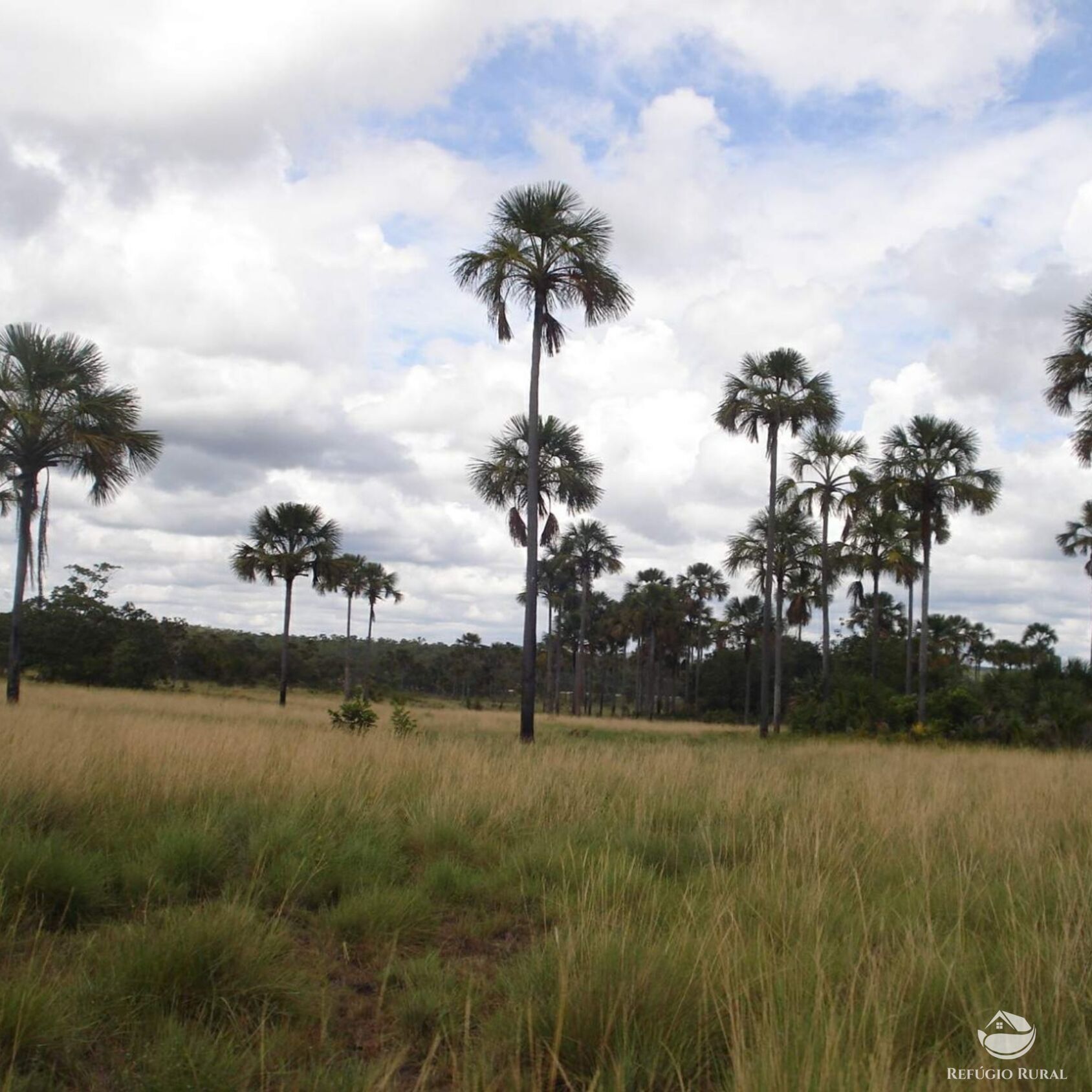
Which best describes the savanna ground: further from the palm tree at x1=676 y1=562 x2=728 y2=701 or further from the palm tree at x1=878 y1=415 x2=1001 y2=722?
the palm tree at x1=676 y1=562 x2=728 y2=701

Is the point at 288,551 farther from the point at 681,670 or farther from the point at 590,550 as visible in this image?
the point at 681,670

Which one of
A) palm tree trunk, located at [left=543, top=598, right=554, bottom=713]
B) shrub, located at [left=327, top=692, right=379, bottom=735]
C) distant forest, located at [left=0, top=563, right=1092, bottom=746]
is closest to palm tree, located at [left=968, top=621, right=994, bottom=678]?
distant forest, located at [left=0, top=563, right=1092, bottom=746]

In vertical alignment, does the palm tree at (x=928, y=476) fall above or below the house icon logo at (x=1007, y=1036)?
above

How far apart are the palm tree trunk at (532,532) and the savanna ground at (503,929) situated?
1257 cm

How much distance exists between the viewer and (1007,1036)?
3.30 metres

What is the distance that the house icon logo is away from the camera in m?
3.18

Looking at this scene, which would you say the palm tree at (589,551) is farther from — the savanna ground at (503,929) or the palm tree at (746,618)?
the savanna ground at (503,929)

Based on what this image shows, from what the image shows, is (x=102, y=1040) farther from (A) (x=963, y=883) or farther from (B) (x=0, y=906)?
(A) (x=963, y=883)

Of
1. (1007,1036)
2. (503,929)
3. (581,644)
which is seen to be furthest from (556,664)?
(1007,1036)

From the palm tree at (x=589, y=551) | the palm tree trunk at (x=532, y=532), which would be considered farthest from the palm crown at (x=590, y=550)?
the palm tree trunk at (x=532, y=532)

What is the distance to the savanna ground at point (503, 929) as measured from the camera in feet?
10.4

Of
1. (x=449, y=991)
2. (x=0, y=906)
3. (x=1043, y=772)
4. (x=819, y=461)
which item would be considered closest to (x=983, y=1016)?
(x=449, y=991)

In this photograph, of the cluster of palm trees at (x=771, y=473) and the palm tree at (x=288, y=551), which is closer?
the cluster of palm trees at (x=771, y=473)

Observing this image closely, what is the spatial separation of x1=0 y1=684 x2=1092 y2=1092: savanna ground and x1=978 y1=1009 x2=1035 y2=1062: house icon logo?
0.06m
